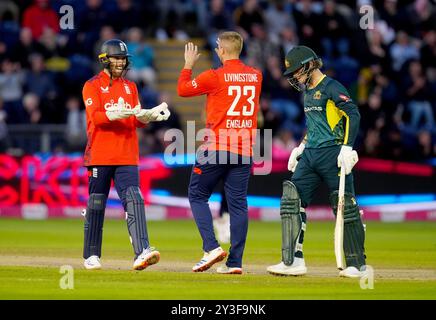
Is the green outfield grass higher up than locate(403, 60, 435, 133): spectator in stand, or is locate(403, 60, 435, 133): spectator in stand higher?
locate(403, 60, 435, 133): spectator in stand

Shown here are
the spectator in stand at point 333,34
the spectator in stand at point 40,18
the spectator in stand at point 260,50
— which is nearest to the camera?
the spectator in stand at point 40,18

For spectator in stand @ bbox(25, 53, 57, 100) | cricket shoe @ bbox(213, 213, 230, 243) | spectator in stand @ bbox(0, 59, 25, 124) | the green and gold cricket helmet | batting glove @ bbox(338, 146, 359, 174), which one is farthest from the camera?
spectator in stand @ bbox(25, 53, 57, 100)

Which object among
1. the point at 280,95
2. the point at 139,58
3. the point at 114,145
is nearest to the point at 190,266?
the point at 114,145

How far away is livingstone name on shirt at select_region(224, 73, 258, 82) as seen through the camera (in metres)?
14.2

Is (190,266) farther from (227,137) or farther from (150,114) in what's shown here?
(150,114)

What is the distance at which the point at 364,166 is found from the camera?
25.2m

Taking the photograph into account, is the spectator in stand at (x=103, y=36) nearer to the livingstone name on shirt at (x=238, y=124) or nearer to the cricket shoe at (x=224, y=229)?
the cricket shoe at (x=224, y=229)

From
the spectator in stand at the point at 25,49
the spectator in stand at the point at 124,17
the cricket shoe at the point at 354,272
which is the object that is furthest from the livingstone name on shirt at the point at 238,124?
the spectator in stand at the point at 124,17

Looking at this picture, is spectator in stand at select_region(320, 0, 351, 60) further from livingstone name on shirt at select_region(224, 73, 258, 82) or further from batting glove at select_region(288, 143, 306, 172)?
livingstone name on shirt at select_region(224, 73, 258, 82)

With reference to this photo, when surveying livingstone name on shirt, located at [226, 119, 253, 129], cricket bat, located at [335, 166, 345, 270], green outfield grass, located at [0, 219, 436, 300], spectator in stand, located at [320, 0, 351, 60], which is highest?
spectator in stand, located at [320, 0, 351, 60]

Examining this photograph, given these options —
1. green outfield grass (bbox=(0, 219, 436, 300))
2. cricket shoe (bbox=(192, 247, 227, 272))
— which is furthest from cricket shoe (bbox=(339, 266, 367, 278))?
cricket shoe (bbox=(192, 247, 227, 272))

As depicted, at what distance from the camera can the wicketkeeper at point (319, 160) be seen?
13.9m

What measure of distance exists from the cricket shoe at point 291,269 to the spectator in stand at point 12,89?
42.7 ft

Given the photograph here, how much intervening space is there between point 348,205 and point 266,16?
55.2 ft
